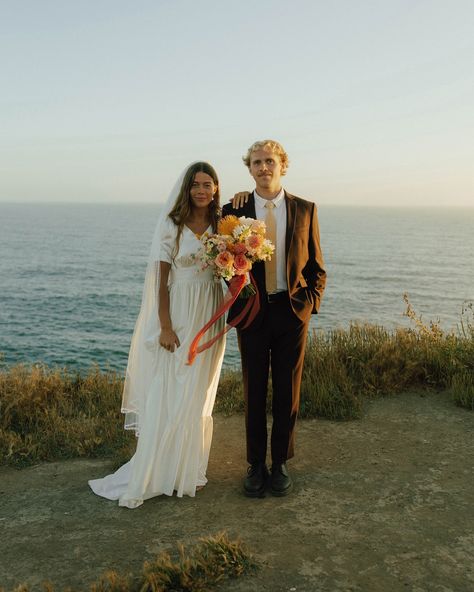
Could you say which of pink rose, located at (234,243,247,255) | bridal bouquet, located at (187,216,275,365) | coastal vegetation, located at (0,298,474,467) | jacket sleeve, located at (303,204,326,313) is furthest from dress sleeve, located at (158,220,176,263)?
coastal vegetation, located at (0,298,474,467)

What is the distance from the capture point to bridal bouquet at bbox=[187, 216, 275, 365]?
416 centimetres

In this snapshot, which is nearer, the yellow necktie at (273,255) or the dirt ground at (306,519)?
the dirt ground at (306,519)

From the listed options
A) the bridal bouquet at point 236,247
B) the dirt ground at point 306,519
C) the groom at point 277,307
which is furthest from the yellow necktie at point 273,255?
the dirt ground at point 306,519

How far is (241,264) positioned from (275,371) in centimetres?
107

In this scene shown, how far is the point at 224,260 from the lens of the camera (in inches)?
163

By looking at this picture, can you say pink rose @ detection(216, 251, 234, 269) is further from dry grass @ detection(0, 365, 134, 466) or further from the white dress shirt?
dry grass @ detection(0, 365, 134, 466)

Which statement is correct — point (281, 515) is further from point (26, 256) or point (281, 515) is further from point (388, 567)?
point (26, 256)

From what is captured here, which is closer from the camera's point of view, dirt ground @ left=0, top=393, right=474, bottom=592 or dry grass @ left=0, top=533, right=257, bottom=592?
dry grass @ left=0, top=533, right=257, bottom=592

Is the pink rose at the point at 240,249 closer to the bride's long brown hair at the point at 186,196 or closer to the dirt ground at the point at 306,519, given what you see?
the bride's long brown hair at the point at 186,196

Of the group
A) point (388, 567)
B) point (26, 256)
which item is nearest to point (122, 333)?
point (388, 567)

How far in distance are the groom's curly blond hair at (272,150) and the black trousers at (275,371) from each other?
1.04 metres

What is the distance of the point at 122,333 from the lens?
27234mm

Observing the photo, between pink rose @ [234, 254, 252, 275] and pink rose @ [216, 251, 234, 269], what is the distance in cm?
5

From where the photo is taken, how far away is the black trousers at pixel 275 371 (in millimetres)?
4613
